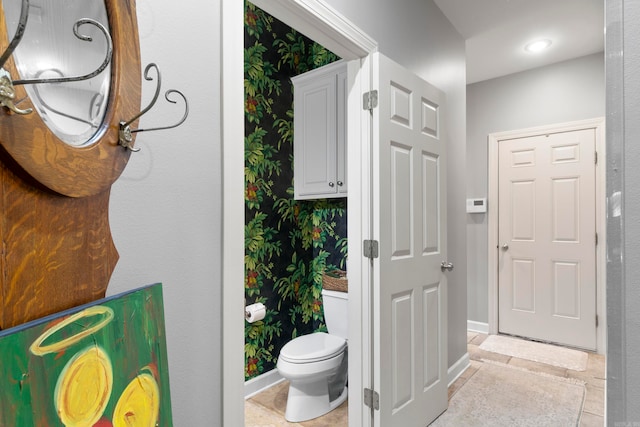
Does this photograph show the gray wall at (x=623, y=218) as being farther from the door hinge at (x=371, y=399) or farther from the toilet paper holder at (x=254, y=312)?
the toilet paper holder at (x=254, y=312)

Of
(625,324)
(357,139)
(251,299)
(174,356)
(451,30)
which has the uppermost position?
(451,30)

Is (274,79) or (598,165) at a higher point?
(274,79)

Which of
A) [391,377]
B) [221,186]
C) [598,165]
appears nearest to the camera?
[221,186]

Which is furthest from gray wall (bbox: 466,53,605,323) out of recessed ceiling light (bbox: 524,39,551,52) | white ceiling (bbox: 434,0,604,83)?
recessed ceiling light (bbox: 524,39,551,52)

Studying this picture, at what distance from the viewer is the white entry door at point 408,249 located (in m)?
1.78

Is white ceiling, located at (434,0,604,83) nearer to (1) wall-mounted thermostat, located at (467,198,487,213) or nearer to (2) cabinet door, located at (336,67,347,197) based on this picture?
(2) cabinet door, located at (336,67,347,197)

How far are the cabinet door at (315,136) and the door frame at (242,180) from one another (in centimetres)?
61

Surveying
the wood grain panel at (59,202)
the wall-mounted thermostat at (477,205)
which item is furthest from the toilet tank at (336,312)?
the wall-mounted thermostat at (477,205)

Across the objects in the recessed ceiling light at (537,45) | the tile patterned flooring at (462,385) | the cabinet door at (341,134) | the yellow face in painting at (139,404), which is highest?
the recessed ceiling light at (537,45)

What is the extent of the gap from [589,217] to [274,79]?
10.0 feet

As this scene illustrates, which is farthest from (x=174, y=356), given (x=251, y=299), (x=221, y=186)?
(x=251, y=299)

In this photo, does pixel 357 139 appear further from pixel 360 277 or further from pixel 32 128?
pixel 32 128

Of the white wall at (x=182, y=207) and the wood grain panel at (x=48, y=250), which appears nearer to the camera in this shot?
the wood grain panel at (x=48, y=250)

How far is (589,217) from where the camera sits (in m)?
3.30
